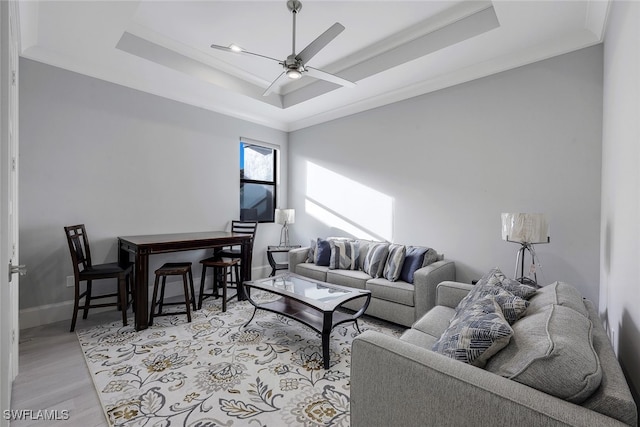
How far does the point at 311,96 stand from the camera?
416 cm

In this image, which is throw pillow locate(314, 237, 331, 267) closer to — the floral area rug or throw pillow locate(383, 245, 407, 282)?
throw pillow locate(383, 245, 407, 282)

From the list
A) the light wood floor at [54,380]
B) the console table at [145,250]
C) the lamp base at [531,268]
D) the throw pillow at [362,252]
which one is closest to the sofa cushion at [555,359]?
the lamp base at [531,268]

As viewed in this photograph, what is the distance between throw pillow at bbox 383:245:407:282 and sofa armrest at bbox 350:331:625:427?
197 cm

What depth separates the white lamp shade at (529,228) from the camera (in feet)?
7.84

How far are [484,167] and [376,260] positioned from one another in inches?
64.1

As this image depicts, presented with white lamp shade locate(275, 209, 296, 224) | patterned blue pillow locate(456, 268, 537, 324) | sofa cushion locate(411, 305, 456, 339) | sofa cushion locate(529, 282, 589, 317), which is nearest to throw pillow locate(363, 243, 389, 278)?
sofa cushion locate(411, 305, 456, 339)

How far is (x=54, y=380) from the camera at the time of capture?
2.08m

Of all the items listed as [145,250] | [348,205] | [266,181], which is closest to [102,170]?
[145,250]

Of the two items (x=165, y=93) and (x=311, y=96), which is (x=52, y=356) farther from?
(x=311, y=96)

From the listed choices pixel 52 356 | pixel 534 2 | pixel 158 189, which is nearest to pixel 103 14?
pixel 158 189

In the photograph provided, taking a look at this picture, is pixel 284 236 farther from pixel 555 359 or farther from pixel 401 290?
pixel 555 359

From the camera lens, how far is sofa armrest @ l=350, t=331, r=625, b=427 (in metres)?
0.87

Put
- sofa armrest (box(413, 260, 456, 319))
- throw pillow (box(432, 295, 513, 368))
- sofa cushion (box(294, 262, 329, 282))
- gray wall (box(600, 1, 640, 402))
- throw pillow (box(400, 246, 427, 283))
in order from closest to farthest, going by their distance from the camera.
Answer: throw pillow (box(432, 295, 513, 368)) < gray wall (box(600, 1, 640, 402)) < sofa armrest (box(413, 260, 456, 319)) < throw pillow (box(400, 246, 427, 283)) < sofa cushion (box(294, 262, 329, 282))

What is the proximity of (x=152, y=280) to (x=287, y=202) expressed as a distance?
2.64 m
